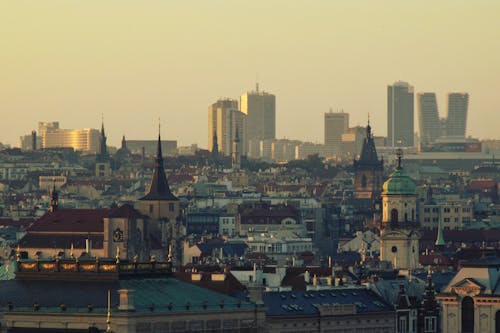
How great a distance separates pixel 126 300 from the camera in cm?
7075

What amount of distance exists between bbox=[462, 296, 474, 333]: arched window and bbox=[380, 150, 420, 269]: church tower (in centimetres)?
5383

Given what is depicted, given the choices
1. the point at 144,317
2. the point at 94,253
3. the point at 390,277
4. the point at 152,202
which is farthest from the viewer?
the point at 152,202

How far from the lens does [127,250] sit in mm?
158625

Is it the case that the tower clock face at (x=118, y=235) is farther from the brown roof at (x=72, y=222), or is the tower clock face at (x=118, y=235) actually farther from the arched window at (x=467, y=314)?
the arched window at (x=467, y=314)

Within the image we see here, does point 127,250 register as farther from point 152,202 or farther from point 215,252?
point 152,202

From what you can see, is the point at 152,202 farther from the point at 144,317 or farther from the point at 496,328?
the point at 144,317

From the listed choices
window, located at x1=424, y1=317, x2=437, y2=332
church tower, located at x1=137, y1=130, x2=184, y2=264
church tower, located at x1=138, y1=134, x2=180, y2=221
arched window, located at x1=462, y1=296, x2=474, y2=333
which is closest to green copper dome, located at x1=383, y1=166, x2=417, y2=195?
church tower, located at x1=137, y1=130, x2=184, y2=264

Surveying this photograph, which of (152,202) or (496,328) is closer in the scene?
(496,328)

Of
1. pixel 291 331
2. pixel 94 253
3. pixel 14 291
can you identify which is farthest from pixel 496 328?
pixel 94 253

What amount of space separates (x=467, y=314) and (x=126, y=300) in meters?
24.4

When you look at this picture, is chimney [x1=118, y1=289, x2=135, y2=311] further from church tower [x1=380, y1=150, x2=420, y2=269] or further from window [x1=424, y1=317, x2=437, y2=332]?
church tower [x1=380, y1=150, x2=420, y2=269]

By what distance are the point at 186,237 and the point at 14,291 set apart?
4277 inches

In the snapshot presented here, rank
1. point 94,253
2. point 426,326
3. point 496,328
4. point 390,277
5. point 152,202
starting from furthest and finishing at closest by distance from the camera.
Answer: point 152,202 → point 94,253 → point 390,277 → point 426,326 → point 496,328

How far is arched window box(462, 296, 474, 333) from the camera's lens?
92.9 m
